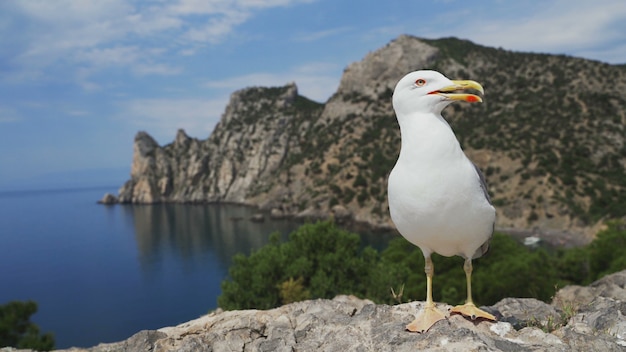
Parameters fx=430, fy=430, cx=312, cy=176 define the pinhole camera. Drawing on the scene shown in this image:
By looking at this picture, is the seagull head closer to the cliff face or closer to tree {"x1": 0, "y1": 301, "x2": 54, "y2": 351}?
tree {"x1": 0, "y1": 301, "x2": 54, "y2": 351}

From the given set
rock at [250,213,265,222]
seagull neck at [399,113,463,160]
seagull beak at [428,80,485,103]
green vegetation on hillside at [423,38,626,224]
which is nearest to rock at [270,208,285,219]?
rock at [250,213,265,222]

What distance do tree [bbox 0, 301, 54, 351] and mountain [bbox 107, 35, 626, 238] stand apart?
168 feet

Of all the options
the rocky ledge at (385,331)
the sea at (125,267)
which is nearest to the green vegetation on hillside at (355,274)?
the sea at (125,267)

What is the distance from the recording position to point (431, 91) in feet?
14.2

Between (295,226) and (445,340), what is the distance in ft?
220

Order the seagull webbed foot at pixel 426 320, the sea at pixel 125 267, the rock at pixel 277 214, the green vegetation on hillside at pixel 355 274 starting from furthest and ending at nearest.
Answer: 1. the rock at pixel 277 214
2. the sea at pixel 125 267
3. the green vegetation on hillside at pixel 355 274
4. the seagull webbed foot at pixel 426 320

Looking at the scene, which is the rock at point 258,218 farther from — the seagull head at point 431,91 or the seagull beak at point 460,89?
the seagull beak at point 460,89

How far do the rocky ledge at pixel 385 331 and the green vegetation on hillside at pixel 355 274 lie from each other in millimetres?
11977

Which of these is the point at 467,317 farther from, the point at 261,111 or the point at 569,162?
the point at 261,111

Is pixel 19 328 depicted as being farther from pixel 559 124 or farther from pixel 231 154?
pixel 231 154

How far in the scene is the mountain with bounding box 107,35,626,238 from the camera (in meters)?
56.9

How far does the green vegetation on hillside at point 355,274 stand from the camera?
18.3 m

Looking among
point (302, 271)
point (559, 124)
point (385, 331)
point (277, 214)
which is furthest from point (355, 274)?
point (277, 214)

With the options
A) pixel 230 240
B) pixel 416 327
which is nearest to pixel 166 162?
pixel 230 240
